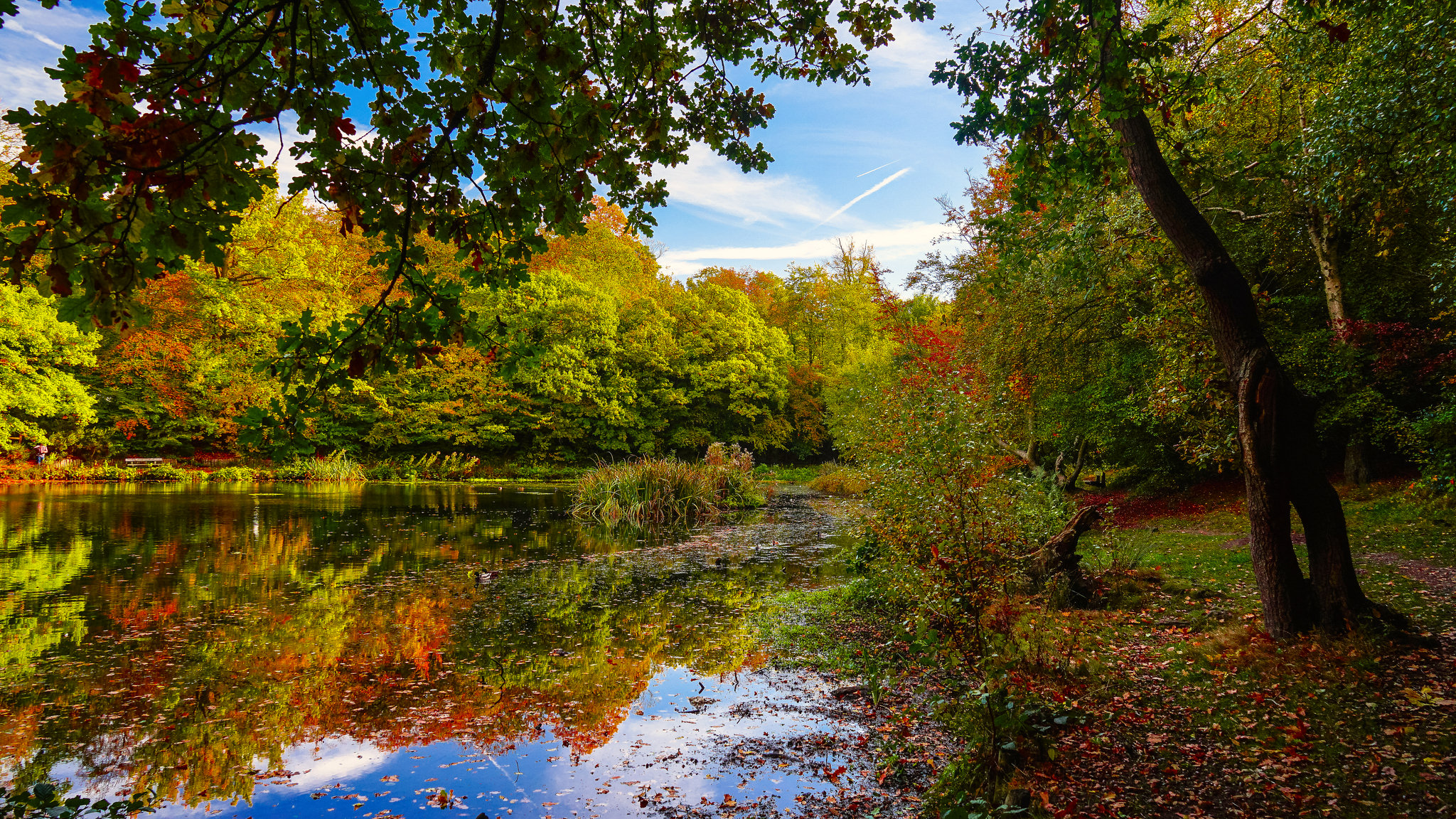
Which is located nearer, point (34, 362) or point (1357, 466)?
point (1357, 466)

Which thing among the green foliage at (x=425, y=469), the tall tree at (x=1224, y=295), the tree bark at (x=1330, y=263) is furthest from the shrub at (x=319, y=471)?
the tree bark at (x=1330, y=263)

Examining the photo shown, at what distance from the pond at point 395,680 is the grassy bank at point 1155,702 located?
2.38ft

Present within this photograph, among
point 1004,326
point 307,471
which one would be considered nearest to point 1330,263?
point 1004,326

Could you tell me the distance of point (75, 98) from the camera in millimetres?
2127

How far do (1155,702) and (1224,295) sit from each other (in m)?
3.01

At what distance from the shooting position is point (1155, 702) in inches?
175

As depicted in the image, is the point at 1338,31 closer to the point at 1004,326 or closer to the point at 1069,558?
the point at 1069,558

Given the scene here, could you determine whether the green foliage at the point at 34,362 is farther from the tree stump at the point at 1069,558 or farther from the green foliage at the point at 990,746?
the green foliage at the point at 990,746

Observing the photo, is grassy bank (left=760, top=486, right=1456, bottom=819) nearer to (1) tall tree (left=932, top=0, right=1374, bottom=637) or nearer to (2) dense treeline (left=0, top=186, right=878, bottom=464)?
(1) tall tree (left=932, top=0, right=1374, bottom=637)

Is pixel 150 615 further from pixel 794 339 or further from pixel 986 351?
pixel 794 339

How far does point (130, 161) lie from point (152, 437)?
99.9 ft

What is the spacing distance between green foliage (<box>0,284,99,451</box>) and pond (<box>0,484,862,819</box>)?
9.13 metres

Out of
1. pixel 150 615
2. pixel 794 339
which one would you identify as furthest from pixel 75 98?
pixel 794 339

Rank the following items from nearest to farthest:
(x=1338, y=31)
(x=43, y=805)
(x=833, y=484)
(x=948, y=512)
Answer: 1. (x=43, y=805)
2. (x=1338, y=31)
3. (x=948, y=512)
4. (x=833, y=484)
